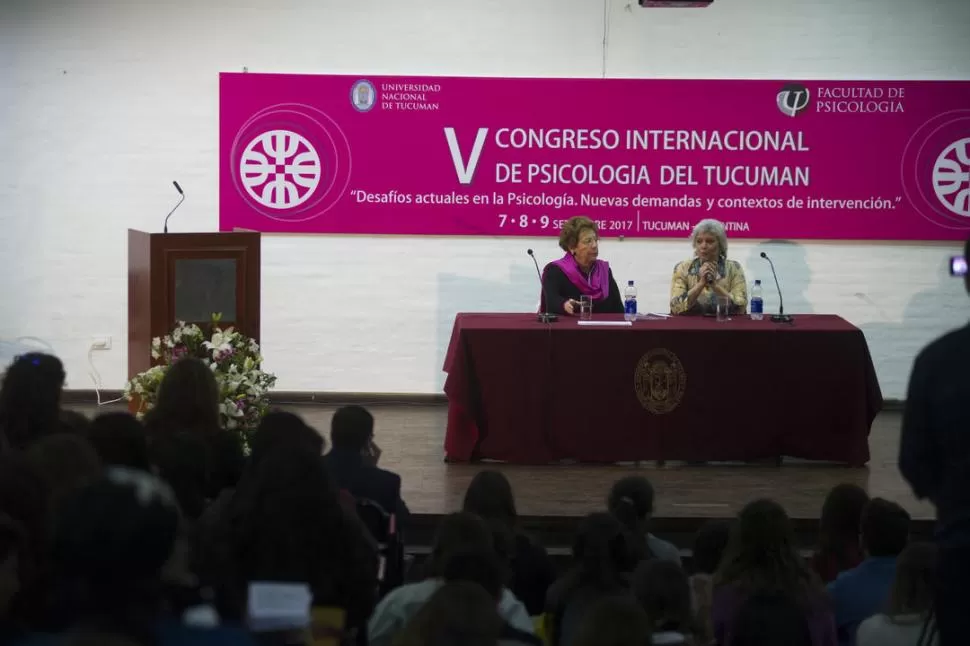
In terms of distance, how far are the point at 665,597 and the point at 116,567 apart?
1661mm

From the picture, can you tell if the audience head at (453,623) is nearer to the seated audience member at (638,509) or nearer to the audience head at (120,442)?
the audience head at (120,442)

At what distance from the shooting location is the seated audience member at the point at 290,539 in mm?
2496

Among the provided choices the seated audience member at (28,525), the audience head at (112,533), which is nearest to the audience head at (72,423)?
the seated audience member at (28,525)

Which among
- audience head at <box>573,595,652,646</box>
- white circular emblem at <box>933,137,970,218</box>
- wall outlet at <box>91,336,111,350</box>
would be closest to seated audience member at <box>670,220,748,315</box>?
white circular emblem at <box>933,137,970,218</box>

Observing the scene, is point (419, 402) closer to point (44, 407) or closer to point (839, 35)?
point (839, 35)

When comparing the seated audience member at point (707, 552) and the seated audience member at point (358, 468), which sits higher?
the seated audience member at point (358, 468)

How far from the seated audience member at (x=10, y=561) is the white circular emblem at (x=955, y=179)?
288 inches

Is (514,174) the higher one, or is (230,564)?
(514,174)

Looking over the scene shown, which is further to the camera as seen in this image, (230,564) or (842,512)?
(842,512)

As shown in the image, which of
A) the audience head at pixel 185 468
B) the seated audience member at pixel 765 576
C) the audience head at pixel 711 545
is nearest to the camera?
the seated audience member at pixel 765 576

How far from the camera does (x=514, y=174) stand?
27.2 ft

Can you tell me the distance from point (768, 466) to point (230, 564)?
176 inches

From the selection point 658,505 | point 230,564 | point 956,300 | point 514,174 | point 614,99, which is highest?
point 614,99

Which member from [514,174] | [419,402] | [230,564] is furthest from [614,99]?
[230,564]
